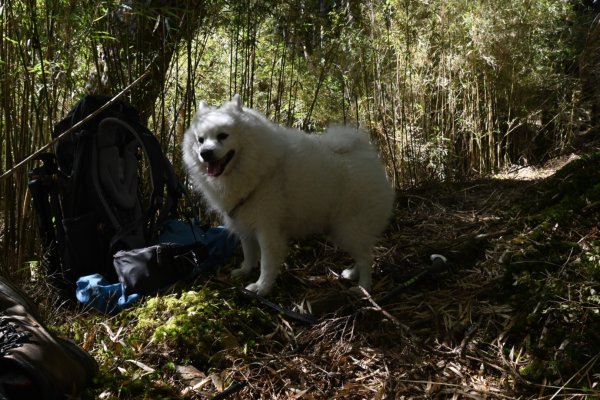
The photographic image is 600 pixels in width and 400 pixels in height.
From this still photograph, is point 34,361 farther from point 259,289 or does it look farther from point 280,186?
point 280,186

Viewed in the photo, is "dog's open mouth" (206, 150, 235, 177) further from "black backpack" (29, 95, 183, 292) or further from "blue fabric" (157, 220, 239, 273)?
"blue fabric" (157, 220, 239, 273)

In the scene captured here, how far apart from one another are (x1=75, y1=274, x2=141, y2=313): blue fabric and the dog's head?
700 millimetres

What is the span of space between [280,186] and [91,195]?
0.94 meters

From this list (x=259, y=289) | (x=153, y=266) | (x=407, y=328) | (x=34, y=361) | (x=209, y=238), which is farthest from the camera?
(x=209, y=238)

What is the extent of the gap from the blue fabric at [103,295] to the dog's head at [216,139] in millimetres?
700

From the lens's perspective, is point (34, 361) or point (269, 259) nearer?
point (34, 361)

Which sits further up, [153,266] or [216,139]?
[216,139]

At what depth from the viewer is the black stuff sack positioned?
8.18 feet

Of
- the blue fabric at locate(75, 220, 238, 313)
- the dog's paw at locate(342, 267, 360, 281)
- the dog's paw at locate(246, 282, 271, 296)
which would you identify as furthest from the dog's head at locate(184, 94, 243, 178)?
the dog's paw at locate(342, 267, 360, 281)

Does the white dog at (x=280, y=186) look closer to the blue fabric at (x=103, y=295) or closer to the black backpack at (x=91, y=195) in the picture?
the black backpack at (x=91, y=195)

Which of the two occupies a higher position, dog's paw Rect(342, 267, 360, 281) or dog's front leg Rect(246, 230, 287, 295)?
A: dog's front leg Rect(246, 230, 287, 295)

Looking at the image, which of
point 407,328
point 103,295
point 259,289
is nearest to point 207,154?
point 259,289

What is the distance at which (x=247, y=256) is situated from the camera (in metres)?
2.96

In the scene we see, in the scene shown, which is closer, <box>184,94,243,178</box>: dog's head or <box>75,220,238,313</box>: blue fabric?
<box>75,220,238,313</box>: blue fabric
